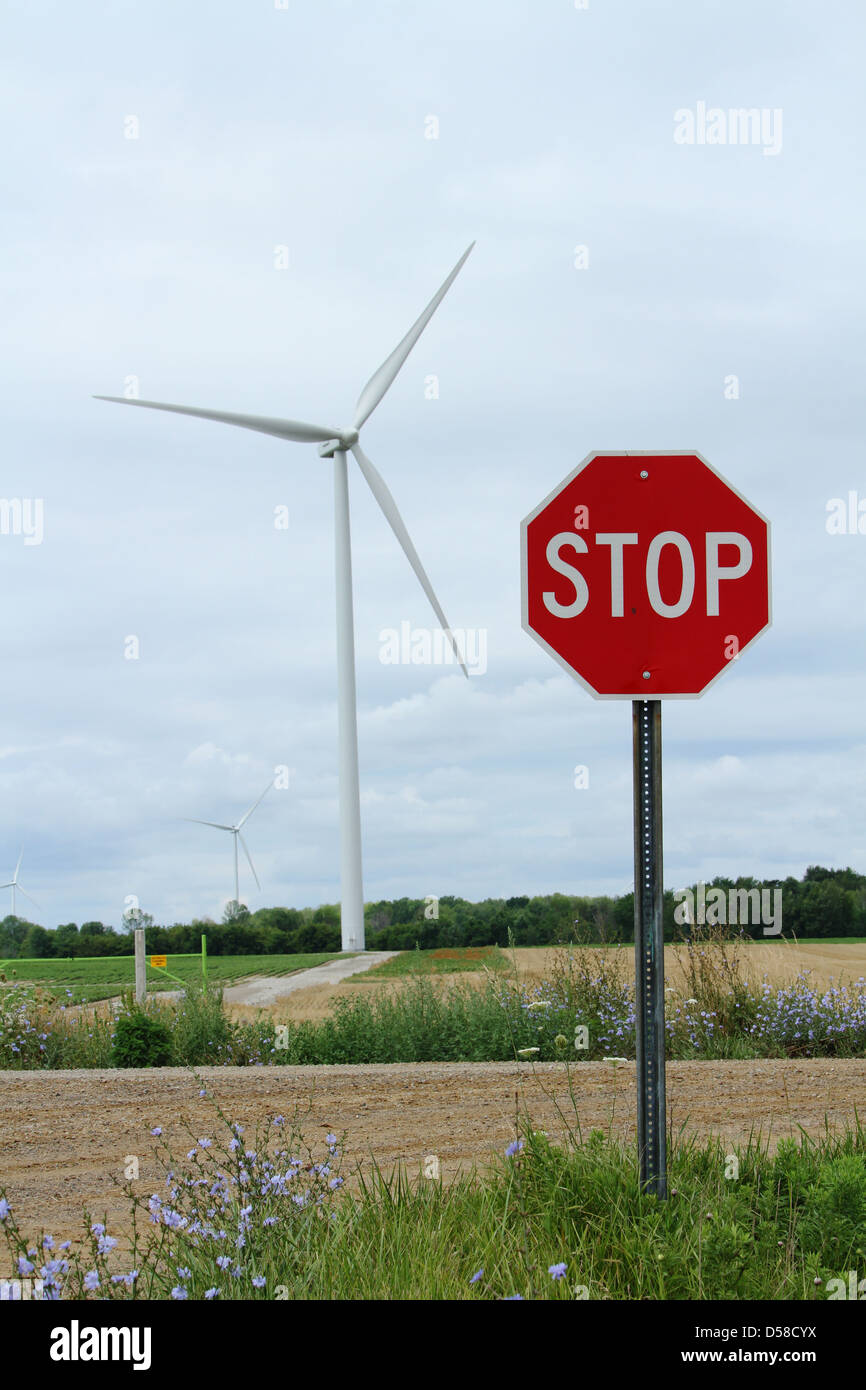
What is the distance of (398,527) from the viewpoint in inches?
959

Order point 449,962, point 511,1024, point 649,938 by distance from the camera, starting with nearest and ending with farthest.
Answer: point 649,938
point 511,1024
point 449,962

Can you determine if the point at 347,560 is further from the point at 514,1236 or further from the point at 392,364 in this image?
the point at 514,1236

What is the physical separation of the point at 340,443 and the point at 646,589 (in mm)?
23337

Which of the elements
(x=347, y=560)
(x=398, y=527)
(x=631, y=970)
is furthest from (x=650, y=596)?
(x=347, y=560)

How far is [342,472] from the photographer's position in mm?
27359

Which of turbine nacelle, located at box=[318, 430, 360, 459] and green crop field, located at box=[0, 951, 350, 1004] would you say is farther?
turbine nacelle, located at box=[318, 430, 360, 459]

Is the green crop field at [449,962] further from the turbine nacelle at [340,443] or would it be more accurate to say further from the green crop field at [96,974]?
the turbine nacelle at [340,443]

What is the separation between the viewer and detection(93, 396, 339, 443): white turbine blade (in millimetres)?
24719

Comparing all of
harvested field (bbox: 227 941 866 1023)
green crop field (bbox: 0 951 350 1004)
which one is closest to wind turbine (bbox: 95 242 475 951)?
green crop field (bbox: 0 951 350 1004)

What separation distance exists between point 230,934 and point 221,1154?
2996 cm

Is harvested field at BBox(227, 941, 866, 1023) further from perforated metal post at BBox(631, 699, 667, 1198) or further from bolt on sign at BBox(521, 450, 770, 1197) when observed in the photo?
bolt on sign at BBox(521, 450, 770, 1197)

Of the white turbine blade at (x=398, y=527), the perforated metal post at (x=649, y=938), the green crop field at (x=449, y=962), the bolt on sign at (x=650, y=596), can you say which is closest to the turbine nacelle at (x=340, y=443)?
the white turbine blade at (x=398, y=527)

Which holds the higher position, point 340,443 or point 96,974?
point 340,443

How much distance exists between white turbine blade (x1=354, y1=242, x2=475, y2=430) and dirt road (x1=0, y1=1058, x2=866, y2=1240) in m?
19.4
